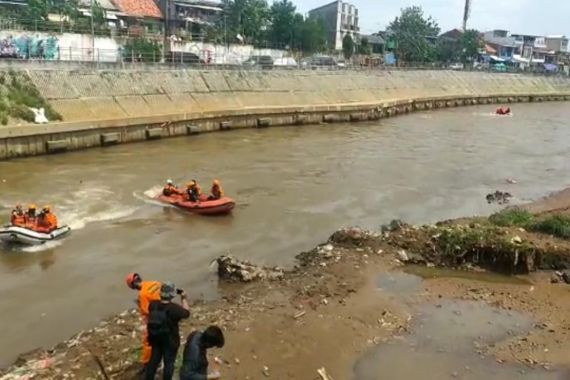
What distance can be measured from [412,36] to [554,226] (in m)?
81.8

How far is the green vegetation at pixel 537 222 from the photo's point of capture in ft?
53.9

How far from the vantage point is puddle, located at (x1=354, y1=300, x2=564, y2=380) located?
10.1m

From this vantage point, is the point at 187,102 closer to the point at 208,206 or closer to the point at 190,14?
the point at 208,206

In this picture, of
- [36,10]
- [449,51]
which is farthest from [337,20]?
[36,10]

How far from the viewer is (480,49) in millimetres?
108188

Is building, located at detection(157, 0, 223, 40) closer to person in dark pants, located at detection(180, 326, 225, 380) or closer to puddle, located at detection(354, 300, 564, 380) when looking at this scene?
puddle, located at detection(354, 300, 564, 380)

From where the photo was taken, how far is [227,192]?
79.7ft

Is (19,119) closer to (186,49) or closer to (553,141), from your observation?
(186,49)

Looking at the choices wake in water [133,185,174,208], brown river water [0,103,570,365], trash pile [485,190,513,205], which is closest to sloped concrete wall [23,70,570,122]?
brown river water [0,103,570,365]

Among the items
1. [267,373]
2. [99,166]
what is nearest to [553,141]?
[99,166]

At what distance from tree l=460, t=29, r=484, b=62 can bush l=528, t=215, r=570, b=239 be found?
91.4m

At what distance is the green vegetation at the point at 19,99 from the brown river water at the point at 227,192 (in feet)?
11.8

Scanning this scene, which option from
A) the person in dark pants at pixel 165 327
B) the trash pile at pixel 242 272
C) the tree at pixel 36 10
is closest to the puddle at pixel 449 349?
the person in dark pants at pixel 165 327

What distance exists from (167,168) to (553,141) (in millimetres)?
31124
